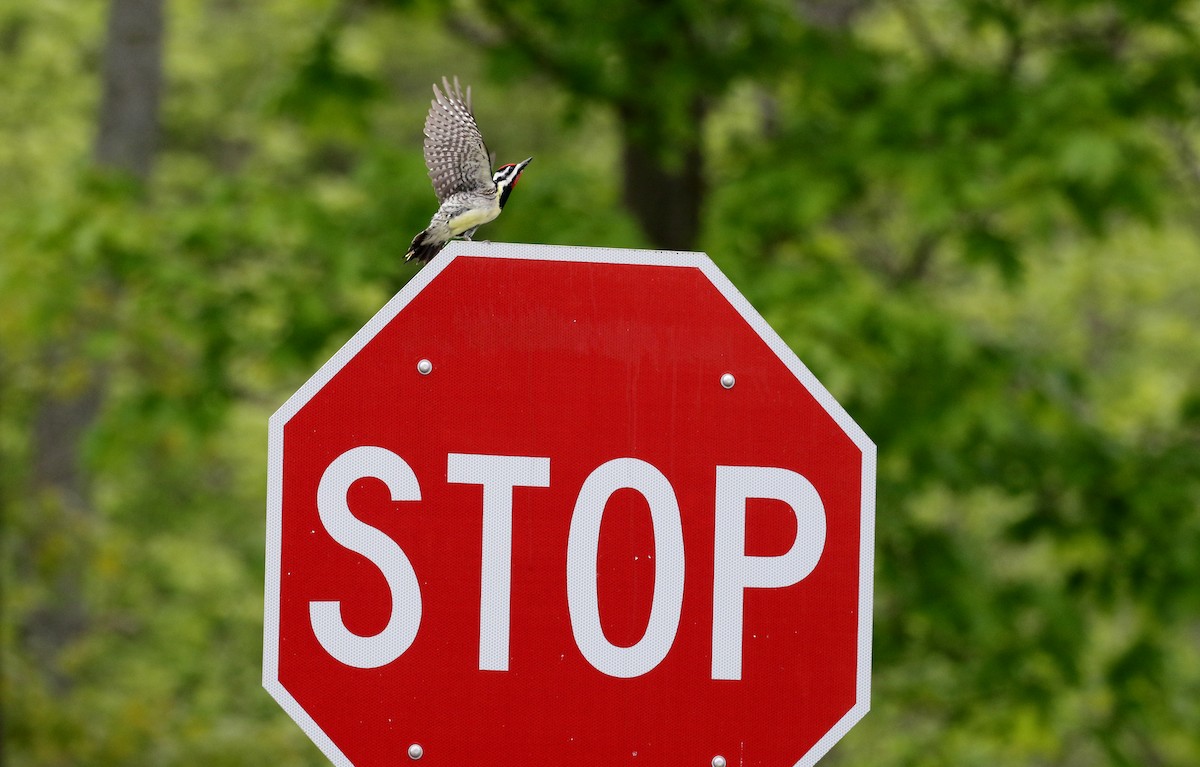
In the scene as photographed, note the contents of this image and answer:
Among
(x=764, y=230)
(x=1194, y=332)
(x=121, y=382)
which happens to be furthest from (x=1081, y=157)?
(x=121, y=382)

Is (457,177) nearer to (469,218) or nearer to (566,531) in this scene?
(469,218)

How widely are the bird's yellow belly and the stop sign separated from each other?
5cm

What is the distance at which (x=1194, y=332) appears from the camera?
524 inches

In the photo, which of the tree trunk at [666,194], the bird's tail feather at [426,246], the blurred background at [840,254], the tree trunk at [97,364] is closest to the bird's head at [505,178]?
the bird's tail feather at [426,246]

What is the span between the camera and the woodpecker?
212cm

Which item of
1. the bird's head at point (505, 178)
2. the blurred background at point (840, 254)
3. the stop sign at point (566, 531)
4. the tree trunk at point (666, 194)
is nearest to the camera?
the stop sign at point (566, 531)

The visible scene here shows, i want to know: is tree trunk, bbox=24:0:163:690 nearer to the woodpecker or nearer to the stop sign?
the woodpecker

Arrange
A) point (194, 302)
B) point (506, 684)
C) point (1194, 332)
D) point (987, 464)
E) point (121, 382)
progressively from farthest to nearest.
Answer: point (121, 382) → point (1194, 332) → point (987, 464) → point (194, 302) → point (506, 684)

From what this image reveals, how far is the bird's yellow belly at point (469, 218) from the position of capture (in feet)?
6.95

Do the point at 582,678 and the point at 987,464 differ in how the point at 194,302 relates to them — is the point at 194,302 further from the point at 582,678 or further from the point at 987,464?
the point at 582,678

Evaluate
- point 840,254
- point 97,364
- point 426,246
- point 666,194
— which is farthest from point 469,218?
point 97,364

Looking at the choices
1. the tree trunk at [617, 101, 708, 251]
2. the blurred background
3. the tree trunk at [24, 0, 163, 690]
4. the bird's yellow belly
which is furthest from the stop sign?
the tree trunk at [24, 0, 163, 690]

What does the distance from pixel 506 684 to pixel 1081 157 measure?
3.44 m

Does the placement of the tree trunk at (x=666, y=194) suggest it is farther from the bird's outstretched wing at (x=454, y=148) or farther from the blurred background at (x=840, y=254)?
the bird's outstretched wing at (x=454, y=148)
